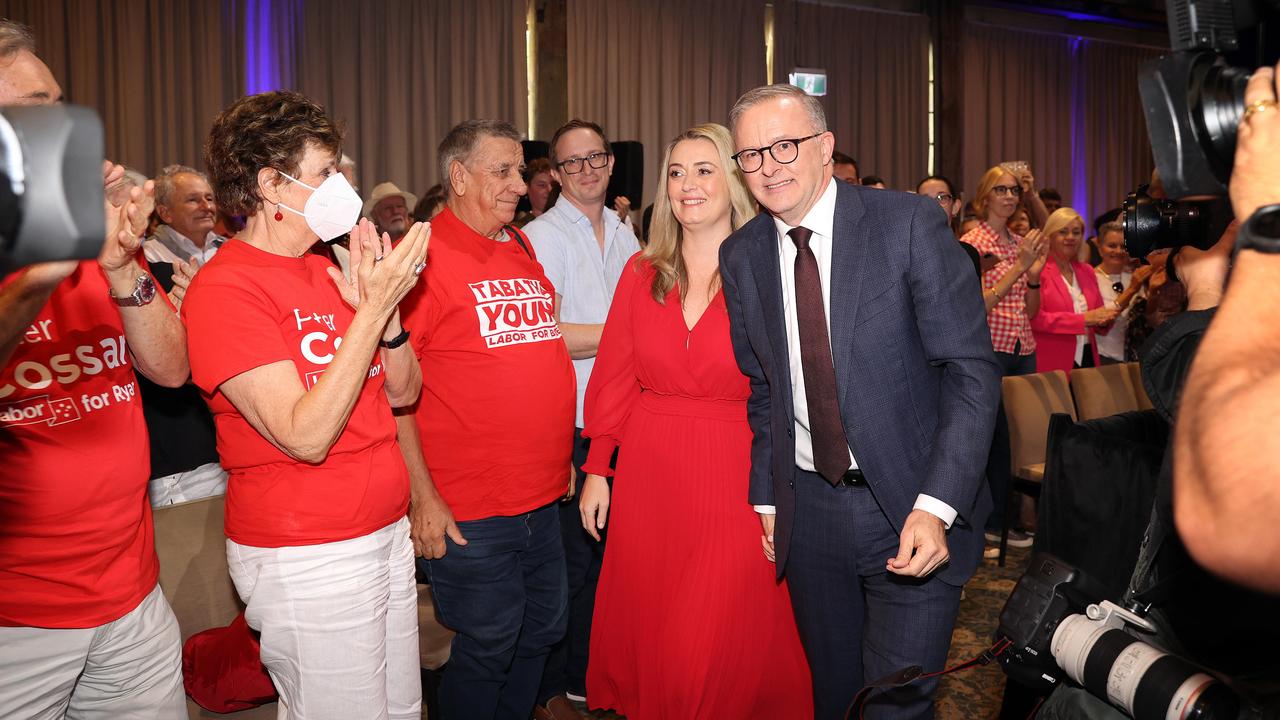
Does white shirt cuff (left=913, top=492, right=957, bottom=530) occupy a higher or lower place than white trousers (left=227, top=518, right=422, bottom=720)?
higher

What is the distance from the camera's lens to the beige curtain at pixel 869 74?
9844 millimetres

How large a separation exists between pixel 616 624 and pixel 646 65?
7.40 meters

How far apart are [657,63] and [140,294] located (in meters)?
7.96

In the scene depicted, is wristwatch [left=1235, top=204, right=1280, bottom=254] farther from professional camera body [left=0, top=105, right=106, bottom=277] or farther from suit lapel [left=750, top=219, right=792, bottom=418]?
suit lapel [left=750, top=219, right=792, bottom=418]

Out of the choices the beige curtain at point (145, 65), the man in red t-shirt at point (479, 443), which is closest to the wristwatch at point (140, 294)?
the man in red t-shirt at point (479, 443)

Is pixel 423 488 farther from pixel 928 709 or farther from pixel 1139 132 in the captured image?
pixel 1139 132

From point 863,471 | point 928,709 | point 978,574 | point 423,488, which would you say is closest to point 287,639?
point 423,488

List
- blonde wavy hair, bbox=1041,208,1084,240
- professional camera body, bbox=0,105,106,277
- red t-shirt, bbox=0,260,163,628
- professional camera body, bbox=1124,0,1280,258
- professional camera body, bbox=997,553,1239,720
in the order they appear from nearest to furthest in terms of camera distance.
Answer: professional camera body, bbox=0,105,106,277 → professional camera body, bbox=1124,0,1280,258 → professional camera body, bbox=997,553,1239,720 → red t-shirt, bbox=0,260,163,628 → blonde wavy hair, bbox=1041,208,1084,240

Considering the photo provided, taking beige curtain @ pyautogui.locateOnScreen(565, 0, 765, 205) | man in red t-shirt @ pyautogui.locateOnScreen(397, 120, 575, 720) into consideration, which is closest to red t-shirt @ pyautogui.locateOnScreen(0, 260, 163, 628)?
man in red t-shirt @ pyautogui.locateOnScreen(397, 120, 575, 720)

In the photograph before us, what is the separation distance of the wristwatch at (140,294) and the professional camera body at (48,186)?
972mm

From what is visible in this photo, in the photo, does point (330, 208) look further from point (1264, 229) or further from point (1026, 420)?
point (1026, 420)

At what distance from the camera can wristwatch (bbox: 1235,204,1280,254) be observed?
0.86 m

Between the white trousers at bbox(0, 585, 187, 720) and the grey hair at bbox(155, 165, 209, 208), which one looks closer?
the white trousers at bbox(0, 585, 187, 720)

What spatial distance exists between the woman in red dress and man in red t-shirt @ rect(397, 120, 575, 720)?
205 mm
